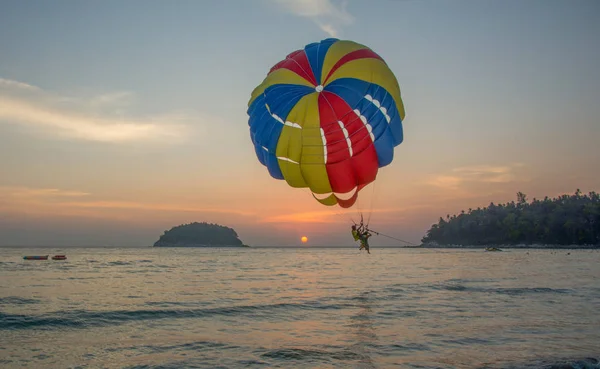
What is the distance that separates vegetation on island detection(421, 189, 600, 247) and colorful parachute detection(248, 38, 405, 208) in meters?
155

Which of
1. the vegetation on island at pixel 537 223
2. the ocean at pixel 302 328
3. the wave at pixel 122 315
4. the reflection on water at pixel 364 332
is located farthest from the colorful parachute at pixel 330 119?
the vegetation on island at pixel 537 223

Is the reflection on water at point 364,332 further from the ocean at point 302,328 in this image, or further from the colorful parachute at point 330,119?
the colorful parachute at point 330,119

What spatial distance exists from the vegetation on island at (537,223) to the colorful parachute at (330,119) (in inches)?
6115

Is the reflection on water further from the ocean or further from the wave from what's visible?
the wave

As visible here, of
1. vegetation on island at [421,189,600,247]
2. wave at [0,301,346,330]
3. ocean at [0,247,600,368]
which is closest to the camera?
ocean at [0,247,600,368]

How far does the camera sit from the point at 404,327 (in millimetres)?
15688

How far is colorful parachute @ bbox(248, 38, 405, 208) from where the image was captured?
1443 centimetres

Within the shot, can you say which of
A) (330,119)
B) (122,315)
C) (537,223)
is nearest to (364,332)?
(330,119)

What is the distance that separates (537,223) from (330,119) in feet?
538

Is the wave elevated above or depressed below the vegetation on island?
below

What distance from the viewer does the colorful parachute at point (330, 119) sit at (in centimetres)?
1443

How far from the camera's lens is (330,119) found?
14258 millimetres

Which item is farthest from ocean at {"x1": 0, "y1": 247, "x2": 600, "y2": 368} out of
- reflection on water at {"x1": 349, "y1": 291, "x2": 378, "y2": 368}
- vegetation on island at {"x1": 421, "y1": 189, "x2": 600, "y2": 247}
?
vegetation on island at {"x1": 421, "y1": 189, "x2": 600, "y2": 247}

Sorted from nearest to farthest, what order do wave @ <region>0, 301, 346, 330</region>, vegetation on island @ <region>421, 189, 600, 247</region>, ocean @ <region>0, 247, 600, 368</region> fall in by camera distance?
ocean @ <region>0, 247, 600, 368</region>, wave @ <region>0, 301, 346, 330</region>, vegetation on island @ <region>421, 189, 600, 247</region>
